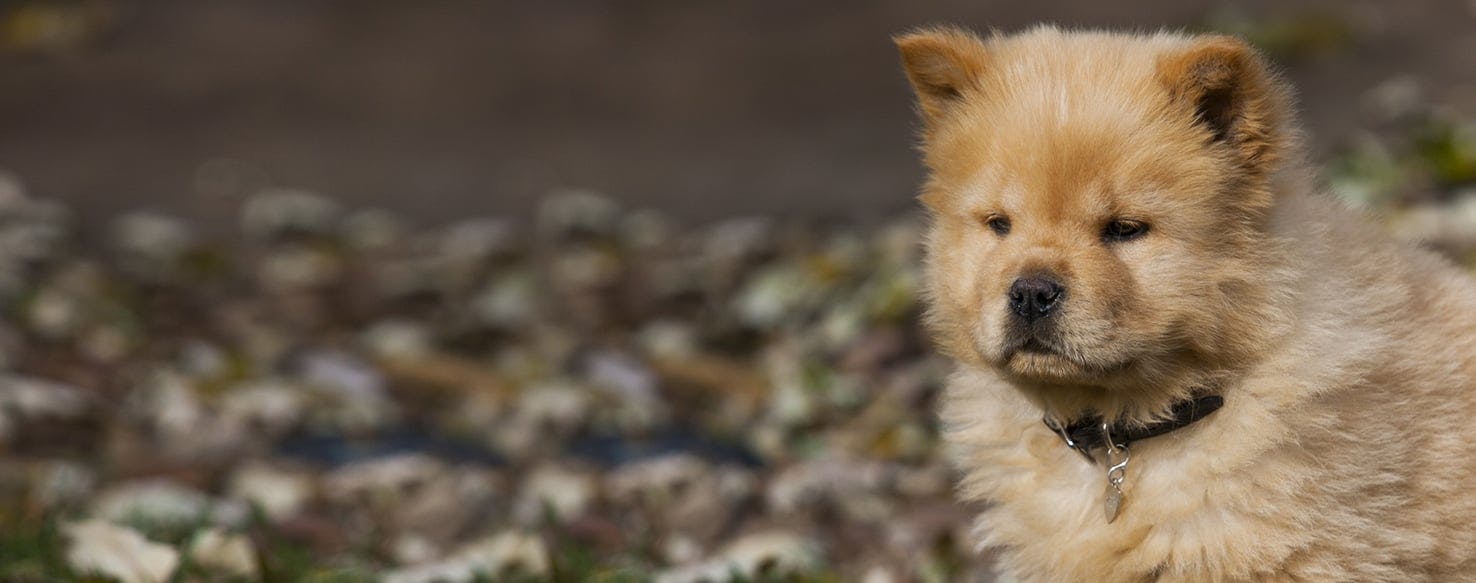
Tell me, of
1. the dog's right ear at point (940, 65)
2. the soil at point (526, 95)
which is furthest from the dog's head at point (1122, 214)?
the soil at point (526, 95)

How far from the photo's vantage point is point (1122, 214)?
128 inches

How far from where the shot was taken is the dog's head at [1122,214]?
3223 mm

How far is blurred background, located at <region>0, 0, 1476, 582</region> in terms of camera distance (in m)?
5.33

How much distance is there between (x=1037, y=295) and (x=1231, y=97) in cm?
61

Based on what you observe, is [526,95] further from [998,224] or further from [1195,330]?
[1195,330]

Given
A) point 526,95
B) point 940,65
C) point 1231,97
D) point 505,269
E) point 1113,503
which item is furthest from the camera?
point 526,95

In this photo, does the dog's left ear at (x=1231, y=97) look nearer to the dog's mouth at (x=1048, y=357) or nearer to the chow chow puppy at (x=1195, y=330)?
the chow chow puppy at (x=1195, y=330)

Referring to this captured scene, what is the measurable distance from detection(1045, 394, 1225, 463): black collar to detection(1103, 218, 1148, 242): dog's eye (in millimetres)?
405

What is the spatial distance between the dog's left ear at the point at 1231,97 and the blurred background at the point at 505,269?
0.65 metres

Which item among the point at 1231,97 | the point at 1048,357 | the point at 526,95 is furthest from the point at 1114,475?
the point at 526,95

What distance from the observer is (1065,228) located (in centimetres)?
327

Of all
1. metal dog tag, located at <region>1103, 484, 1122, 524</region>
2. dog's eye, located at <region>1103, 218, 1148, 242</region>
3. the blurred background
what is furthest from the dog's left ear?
metal dog tag, located at <region>1103, 484, 1122, 524</region>

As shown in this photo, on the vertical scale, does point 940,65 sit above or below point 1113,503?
above

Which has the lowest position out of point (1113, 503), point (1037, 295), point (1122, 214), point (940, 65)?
point (1113, 503)
